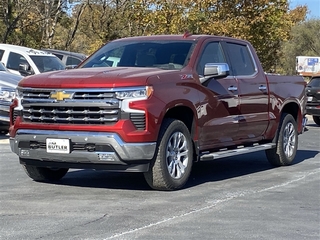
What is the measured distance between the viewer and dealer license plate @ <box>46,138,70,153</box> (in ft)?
24.8

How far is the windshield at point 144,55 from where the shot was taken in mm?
8727

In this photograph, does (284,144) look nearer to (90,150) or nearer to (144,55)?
(144,55)

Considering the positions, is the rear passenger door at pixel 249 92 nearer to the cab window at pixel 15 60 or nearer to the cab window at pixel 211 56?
the cab window at pixel 211 56

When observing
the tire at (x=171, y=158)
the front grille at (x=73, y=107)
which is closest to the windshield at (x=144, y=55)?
the tire at (x=171, y=158)

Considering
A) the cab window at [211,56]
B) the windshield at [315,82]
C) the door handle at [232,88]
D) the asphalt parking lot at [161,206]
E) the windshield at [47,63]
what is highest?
the cab window at [211,56]

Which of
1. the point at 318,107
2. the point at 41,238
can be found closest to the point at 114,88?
the point at 41,238

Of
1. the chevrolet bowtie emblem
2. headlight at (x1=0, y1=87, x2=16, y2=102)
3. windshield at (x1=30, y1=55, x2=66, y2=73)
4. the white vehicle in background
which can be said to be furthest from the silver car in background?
the chevrolet bowtie emblem

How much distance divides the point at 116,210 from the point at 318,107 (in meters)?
14.4

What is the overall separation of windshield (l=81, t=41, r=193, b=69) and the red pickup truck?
13mm

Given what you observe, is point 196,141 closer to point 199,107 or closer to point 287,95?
point 199,107

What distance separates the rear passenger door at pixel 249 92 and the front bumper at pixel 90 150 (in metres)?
2.30

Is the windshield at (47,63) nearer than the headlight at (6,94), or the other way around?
the headlight at (6,94)

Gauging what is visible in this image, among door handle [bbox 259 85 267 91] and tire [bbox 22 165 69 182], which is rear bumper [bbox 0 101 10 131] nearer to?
tire [bbox 22 165 69 182]

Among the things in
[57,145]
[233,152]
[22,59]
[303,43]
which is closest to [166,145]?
[57,145]
